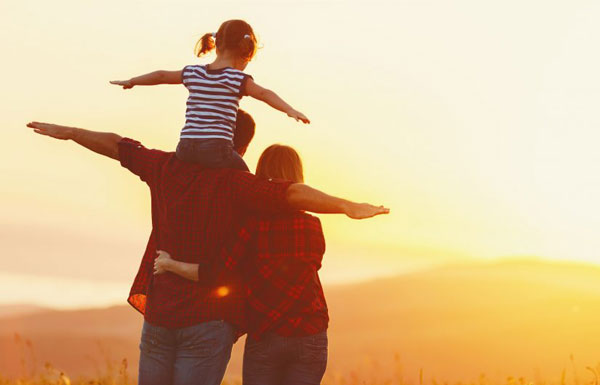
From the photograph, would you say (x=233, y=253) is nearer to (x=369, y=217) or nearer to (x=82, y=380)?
(x=369, y=217)

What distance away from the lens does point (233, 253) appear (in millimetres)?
6512

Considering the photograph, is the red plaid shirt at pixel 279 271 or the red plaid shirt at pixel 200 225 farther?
the red plaid shirt at pixel 279 271

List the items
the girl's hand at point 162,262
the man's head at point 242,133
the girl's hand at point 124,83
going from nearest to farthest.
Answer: the girl's hand at point 162,262
the man's head at point 242,133
the girl's hand at point 124,83

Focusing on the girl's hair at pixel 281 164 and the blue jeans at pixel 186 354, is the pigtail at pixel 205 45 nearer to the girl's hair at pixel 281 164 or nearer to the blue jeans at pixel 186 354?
the girl's hair at pixel 281 164

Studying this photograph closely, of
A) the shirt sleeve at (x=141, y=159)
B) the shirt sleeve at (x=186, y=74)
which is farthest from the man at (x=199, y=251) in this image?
the shirt sleeve at (x=186, y=74)

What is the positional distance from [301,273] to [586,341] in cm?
1916

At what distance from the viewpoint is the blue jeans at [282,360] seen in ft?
21.8

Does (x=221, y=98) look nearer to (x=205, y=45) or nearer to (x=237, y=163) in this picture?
(x=237, y=163)

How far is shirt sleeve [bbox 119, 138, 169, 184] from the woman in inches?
28.2

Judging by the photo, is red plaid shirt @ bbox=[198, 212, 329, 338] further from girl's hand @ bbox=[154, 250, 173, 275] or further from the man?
girl's hand @ bbox=[154, 250, 173, 275]

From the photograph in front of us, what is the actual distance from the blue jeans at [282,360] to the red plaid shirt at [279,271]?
0.06 meters

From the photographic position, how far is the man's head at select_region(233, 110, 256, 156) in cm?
689

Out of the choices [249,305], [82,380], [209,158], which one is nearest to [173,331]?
[249,305]

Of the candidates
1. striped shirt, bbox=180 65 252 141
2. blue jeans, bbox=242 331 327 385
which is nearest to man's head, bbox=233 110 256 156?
striped shirt, bbox=180 65 252 141
